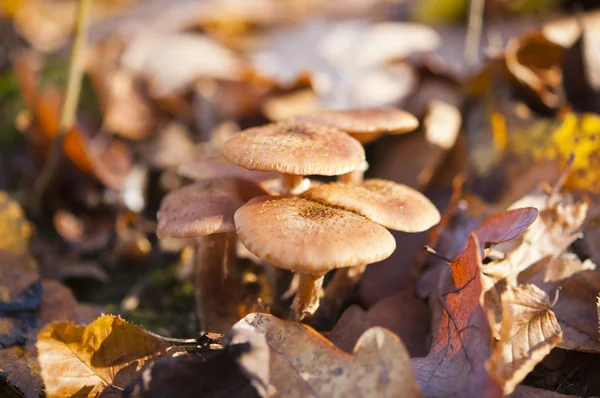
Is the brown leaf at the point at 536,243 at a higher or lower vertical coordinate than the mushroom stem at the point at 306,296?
higher

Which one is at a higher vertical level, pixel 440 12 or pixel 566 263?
pixel 440 12

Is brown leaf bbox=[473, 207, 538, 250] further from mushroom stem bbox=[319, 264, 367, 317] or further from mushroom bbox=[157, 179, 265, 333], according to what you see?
mushroom bbox=[157, 179, 265, 333]

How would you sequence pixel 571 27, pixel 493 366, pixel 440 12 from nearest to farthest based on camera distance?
pixel 493 366, pixel 571 27, pixel 440 12

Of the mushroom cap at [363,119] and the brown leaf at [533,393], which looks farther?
the mushroom cap at [363,119]

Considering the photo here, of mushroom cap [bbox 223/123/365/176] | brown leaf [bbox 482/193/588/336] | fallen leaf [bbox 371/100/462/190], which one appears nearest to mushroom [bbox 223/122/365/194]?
mushroom cap [bbox 223/123/365/176]

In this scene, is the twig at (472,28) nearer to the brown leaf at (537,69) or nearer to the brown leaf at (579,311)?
the brown leaf at (537,69)

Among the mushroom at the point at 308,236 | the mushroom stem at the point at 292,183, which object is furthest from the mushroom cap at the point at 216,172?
the mushroom at the point at 308,236

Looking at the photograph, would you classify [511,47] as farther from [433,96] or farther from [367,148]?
[367,148]

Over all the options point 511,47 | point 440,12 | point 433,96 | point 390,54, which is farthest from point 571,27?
point 440,12
